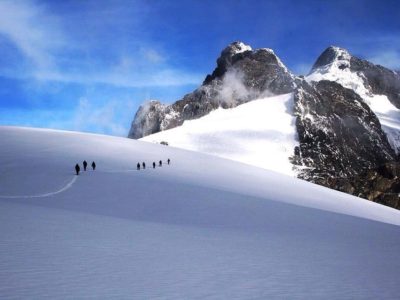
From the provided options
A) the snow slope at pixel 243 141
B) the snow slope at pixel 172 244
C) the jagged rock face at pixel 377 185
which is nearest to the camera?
the snow slope at pixel 172 244

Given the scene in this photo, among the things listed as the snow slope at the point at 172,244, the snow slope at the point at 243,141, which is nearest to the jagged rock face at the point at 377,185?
the snow slope at the point at 243,141

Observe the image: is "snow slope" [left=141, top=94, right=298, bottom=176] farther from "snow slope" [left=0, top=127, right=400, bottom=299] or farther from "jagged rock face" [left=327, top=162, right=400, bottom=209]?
"snow slope" [left=0, top=127, right=400, bottom=299]

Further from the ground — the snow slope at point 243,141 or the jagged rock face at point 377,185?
the snow slope at point 243,141

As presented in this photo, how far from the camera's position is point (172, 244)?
12773mm

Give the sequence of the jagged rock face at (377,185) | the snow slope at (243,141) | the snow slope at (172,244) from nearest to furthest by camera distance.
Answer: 1. the snow slope at (172,244)
2. the jagged rock face at (377,185)
3. the snow slope at (243,141)

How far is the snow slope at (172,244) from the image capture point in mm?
8633

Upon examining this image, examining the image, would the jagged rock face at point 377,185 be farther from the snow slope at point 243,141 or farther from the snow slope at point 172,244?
the snow slope at point 172,244

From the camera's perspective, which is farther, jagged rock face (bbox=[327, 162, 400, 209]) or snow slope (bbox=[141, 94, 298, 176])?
snow slope (bbox=[141, 94, 298, 176])

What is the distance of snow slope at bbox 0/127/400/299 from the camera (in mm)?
8633

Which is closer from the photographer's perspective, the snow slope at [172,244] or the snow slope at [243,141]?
the snow slope at [172,244]

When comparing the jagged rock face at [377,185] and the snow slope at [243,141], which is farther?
the snow slope at [243,141]

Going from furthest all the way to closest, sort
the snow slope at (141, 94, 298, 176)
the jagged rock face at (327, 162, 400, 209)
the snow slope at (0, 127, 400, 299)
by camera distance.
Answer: the snow slope at (141, 94, 298, 176), the jagged rock face at (327, 162, 400, 209), the snow slope at (0, 127, 400, 299)

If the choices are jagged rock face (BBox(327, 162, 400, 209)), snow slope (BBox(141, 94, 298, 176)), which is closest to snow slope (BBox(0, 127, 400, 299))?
jagged rock face (BBox(327, 162, 400, 209))

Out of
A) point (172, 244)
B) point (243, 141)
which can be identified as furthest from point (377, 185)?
point (172, 244)
